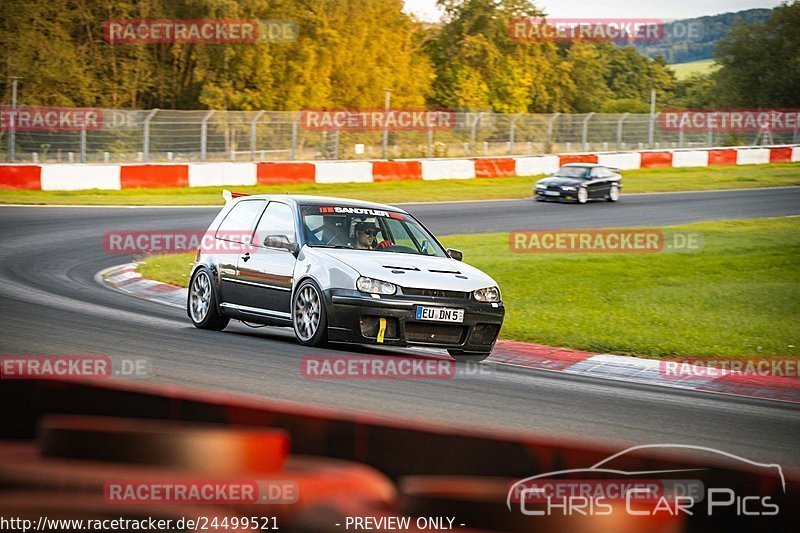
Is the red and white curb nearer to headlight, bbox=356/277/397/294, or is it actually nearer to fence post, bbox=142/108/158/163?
headlight, bbox=356/277/397/294

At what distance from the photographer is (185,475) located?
3.08 metres

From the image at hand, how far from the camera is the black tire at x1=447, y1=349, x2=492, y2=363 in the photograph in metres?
10.6

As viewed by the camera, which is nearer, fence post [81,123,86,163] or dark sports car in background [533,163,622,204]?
fence post [81,123,86,163]

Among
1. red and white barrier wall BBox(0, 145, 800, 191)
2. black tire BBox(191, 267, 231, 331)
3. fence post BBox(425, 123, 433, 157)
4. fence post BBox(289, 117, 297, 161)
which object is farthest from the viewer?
fence post BBox(425, 123, 433, 157)

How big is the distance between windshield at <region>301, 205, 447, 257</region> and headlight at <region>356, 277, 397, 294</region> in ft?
3.20

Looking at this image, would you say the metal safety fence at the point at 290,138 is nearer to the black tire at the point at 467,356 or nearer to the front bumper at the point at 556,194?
the front bumper at the point at 556,194

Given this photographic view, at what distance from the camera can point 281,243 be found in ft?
36.4

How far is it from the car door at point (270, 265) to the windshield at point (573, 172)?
2213 centimetres

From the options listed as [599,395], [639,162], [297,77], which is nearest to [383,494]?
[599,395]

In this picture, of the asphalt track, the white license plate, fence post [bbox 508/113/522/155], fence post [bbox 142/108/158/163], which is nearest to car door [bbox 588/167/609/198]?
fence post [bbox 508/113/522/155]

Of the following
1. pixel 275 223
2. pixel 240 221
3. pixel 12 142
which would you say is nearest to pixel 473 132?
pixel 12 142

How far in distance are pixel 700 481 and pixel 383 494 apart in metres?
0.84

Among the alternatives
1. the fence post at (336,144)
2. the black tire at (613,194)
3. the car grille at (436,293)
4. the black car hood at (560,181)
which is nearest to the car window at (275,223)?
the car grille at (436,293)

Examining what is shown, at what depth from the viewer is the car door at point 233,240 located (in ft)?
38.2
